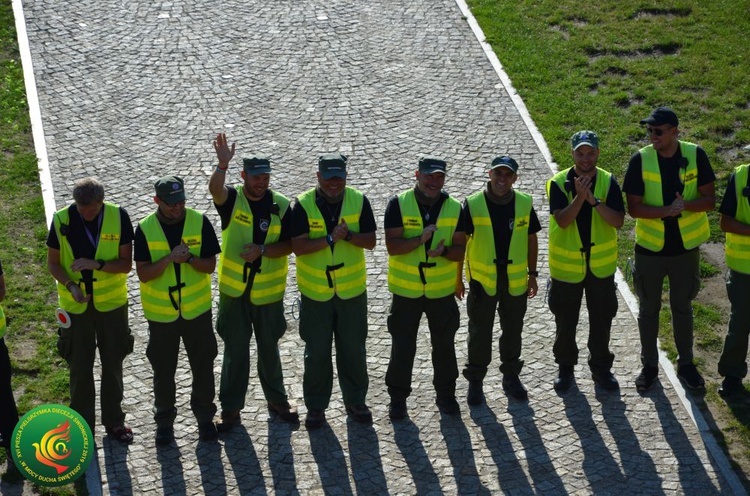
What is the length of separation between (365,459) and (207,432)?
1449 mm

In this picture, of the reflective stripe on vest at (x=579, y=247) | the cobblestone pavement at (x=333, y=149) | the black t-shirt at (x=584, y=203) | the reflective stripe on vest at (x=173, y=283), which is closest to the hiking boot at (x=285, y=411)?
the cobblestone pavement at (x=333, y=149)

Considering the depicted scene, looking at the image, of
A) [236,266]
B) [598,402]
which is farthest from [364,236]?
[598,402]

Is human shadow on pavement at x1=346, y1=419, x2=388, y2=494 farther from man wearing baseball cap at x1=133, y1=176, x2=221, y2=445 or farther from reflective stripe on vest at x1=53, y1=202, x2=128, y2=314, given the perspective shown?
reflective stripe on vest at x1=53, y1=202, x2=128, y2=314

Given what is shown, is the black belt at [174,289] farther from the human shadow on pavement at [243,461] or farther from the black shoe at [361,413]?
the black shoe at [361,413]

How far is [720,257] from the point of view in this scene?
13883mm

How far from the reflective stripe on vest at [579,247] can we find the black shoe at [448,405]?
5.04 ft

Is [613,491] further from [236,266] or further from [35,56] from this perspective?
[35,56]

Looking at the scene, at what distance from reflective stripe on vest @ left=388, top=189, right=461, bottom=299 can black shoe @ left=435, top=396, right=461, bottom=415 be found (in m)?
1.03

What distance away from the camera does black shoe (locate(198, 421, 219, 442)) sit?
431 inches

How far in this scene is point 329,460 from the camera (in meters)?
10.7

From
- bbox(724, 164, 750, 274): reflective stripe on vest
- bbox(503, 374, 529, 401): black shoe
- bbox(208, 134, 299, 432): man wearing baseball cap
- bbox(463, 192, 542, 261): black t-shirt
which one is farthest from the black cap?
bbox(208, 134, 299, 432): man wearing baseball cap

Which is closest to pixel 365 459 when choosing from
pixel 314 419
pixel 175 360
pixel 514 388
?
pixel 314 419

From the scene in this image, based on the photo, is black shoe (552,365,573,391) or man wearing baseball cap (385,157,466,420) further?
black shoe (552,365,573,391)

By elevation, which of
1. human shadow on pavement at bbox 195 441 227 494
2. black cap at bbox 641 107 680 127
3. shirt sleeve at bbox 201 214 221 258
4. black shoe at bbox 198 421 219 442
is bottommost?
human shadow on pavement at bbox 195 441 227 494
